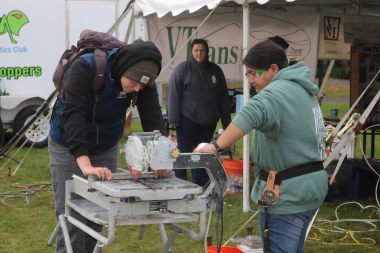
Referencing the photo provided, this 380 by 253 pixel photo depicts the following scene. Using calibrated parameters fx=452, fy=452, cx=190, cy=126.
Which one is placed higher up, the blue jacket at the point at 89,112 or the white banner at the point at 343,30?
the white banner at the point at 343,30

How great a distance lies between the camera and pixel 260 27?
6.00 meters

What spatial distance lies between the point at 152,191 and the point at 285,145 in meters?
0.65

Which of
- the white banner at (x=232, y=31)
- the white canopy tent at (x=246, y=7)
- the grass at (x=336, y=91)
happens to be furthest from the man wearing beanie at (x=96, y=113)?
the grass at (x=336, y=91)

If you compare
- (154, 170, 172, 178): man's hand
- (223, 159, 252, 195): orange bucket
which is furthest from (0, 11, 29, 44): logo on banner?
(154, 170, 172, 178): man's hand

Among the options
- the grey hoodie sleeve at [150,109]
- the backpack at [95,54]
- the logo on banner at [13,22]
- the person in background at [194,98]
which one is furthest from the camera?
the logo on banner at [13,22]

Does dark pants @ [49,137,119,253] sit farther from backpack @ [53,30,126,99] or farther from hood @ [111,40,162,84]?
hood @ [111,40,162,84]

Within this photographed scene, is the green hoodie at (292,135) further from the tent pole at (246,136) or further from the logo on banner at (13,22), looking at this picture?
the logo on banner at (13,22)

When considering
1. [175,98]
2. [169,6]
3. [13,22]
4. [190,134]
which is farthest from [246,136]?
[13,22]

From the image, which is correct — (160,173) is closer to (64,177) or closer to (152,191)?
(152,191)

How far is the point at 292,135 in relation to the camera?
6.77 feet

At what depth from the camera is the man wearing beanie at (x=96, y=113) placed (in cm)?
232

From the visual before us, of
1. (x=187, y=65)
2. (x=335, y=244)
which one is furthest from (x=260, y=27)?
(x=335, y=244)

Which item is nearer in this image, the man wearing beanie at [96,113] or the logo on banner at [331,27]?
the man wearing beanie at [96,113]

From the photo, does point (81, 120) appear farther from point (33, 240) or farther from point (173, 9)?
point (173, 9)
